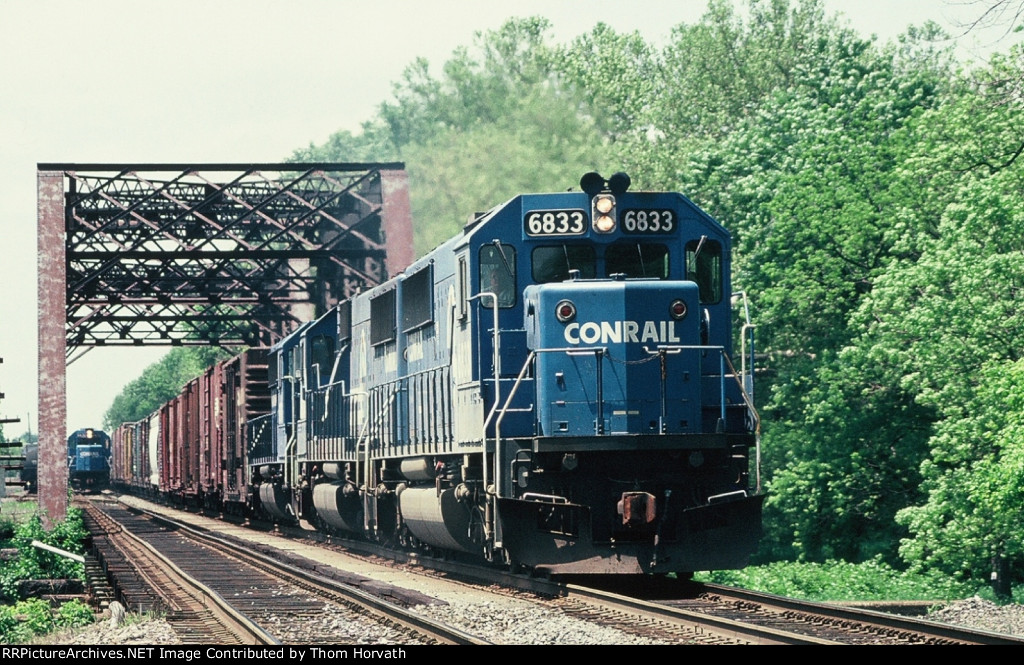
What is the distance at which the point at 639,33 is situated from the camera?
6100 centimetres

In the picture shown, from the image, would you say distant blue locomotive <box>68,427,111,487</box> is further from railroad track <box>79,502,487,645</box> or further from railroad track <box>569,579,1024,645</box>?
railroad track <box>569,579,1024,645</box>

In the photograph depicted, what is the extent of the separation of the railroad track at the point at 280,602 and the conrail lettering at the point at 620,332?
3.35 m

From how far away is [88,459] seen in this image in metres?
79.8

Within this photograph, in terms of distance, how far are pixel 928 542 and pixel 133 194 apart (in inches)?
946

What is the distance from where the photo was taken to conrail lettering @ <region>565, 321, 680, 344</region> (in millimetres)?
15000

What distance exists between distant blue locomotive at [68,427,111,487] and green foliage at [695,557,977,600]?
189ft

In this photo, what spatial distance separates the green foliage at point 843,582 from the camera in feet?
80.3

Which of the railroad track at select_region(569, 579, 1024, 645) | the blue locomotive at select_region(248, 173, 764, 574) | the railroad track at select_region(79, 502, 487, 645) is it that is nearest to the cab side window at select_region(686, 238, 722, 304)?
the blue locomotive at select_region(248, 173, 764, 574)

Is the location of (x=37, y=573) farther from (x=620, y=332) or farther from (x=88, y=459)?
(x=88, y=459)

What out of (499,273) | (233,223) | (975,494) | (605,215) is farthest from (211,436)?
(605,215)

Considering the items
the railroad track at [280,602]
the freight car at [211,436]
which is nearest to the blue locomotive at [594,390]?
the railroad track at [280,602]

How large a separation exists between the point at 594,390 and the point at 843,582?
12605 millimetres

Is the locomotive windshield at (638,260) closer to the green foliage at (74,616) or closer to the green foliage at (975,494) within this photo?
the green foliage at (74,616)
